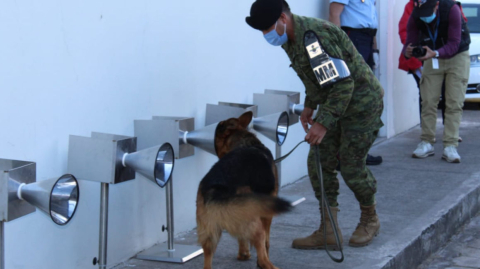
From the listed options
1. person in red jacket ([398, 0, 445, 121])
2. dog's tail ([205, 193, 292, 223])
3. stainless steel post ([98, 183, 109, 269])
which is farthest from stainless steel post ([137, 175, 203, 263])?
person in red jacket ([398, 0, 445, 121])

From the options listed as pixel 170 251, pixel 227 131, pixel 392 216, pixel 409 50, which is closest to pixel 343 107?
pixel 227 131

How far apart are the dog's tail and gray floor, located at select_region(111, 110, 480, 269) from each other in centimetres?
73

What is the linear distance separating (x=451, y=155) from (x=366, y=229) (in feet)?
10.2

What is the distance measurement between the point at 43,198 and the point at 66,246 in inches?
35.3

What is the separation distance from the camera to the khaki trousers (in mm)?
6934

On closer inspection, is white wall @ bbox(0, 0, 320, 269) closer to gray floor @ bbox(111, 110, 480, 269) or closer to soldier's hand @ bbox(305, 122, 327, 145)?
gray floor @ bbox(111, 110, 480, 269)

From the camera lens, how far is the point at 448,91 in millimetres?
7039

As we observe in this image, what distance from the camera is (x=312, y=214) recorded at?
522cm

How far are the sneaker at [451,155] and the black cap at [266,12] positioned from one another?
4152 mm

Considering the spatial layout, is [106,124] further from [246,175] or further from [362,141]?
[362,141]

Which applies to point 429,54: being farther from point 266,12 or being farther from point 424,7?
point 266,12

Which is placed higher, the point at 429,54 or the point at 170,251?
the point at 429,54

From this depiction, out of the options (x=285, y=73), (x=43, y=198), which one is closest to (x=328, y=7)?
(x=285, y=73)

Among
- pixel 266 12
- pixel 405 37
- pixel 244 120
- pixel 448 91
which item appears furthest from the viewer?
pixel 405 37
